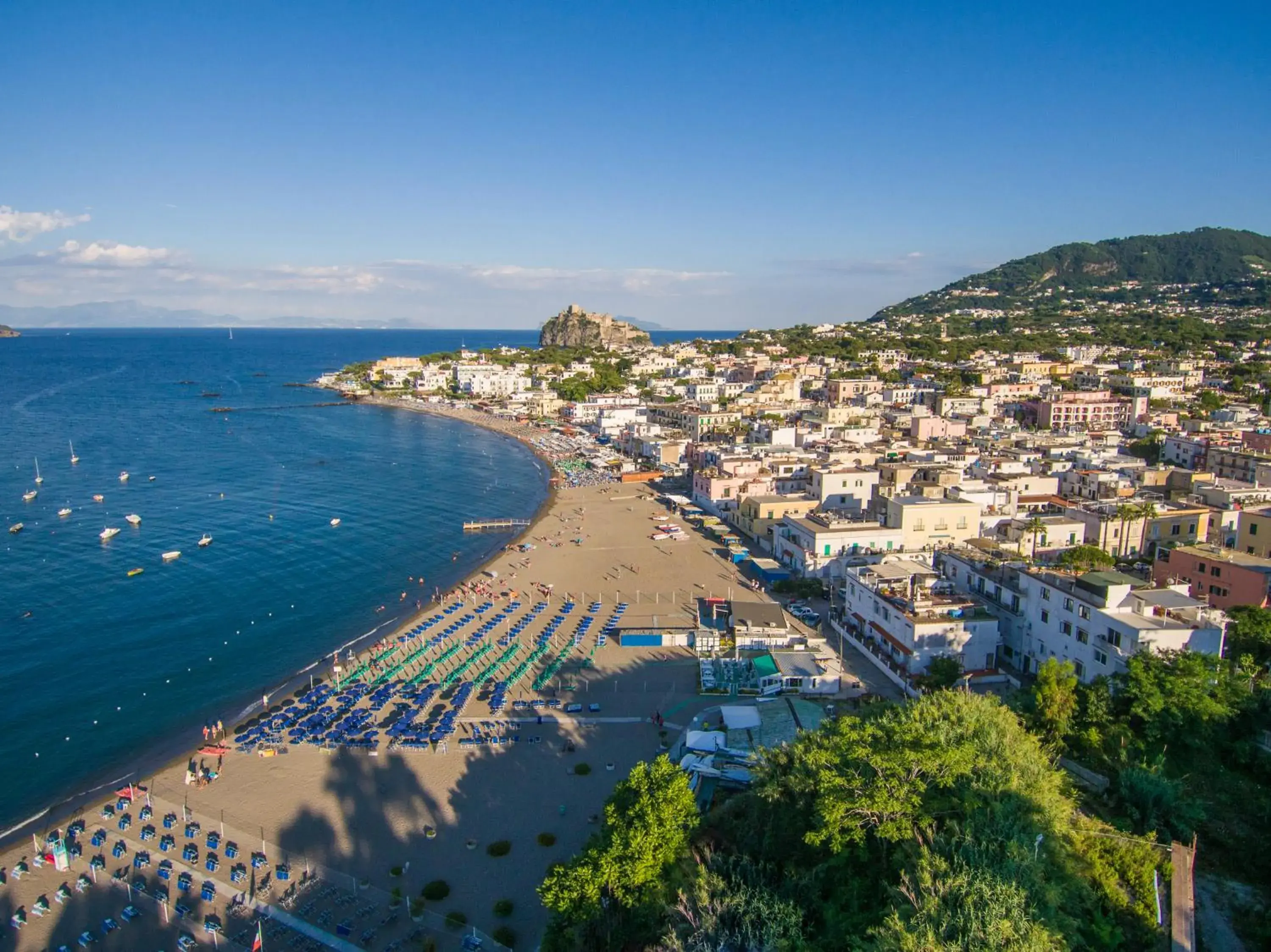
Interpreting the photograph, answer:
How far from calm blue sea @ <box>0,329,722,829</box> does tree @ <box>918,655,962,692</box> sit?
21105 mm

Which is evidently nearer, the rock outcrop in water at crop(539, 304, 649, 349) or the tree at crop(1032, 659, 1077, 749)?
the tree at crop(1032, 659, 1077, 749)

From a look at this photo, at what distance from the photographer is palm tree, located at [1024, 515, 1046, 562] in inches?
1251

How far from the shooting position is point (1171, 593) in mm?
22016

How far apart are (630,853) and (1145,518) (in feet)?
95.4

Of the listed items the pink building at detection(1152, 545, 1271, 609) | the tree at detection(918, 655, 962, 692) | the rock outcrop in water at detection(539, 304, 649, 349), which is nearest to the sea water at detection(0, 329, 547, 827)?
the tree at detection(918, 655, 962, 692)

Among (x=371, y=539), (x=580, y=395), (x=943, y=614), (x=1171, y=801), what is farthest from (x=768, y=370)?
(x=1171, y=801)

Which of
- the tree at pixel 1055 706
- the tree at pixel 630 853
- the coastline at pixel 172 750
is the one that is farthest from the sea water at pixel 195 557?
the tree at pixel 1055 706

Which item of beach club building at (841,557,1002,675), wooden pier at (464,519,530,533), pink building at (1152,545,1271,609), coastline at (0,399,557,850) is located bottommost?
coastline at (0,399,557,850)

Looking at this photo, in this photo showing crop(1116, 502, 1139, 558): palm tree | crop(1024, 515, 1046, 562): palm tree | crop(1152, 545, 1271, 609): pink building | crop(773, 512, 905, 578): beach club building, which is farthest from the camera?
crop(773, 512, 905, 578): beach club building

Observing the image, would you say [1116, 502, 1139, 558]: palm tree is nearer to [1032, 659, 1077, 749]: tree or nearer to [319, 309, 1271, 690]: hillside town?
[319, 309, 1271, 690]: hillside town

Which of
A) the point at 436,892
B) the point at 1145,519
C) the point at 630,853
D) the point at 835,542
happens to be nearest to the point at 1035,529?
the point at 1145,519

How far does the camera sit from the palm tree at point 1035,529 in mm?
31766

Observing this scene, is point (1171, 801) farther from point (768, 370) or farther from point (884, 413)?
point (768, 370)

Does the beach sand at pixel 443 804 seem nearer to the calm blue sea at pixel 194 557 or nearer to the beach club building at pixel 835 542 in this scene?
the calm blue sea at pixel 194 557
